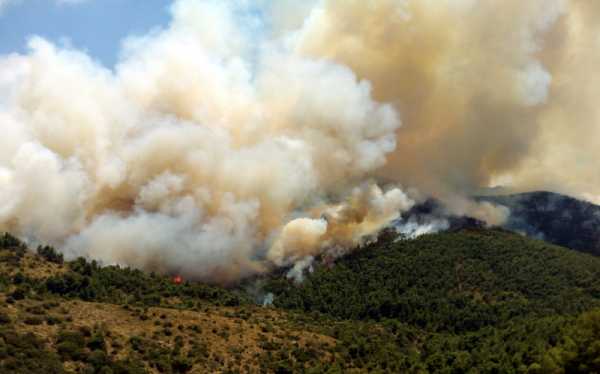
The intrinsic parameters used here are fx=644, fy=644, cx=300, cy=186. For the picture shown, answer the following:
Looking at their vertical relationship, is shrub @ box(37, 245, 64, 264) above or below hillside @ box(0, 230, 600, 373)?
above

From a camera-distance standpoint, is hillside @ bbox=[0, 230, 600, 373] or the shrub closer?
hillside @ bbox=[0, 230, 600, 373]

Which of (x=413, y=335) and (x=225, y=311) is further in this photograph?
(x=413, y=335)

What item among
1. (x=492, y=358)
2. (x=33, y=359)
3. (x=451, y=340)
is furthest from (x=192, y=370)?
(x=451, y=340)

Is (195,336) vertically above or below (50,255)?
below

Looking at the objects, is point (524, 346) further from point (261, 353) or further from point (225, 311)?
point (225, 311)

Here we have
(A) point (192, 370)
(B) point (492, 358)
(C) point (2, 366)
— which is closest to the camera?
(C) point (2, 366)

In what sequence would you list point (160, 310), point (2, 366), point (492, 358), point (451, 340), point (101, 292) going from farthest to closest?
point (451, 340) < point (101, 292) < point (160, 310) < point (492, 358) < point (2, 366)

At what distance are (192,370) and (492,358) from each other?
57003 mm

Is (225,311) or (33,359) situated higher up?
(225,311)

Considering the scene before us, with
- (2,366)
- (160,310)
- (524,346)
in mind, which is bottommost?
(2,366)

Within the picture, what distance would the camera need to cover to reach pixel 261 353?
12862cm

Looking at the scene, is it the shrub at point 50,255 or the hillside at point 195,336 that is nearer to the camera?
the hillside at point 195,336

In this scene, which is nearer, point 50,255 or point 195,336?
point 195,336

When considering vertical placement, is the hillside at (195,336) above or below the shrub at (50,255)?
below
